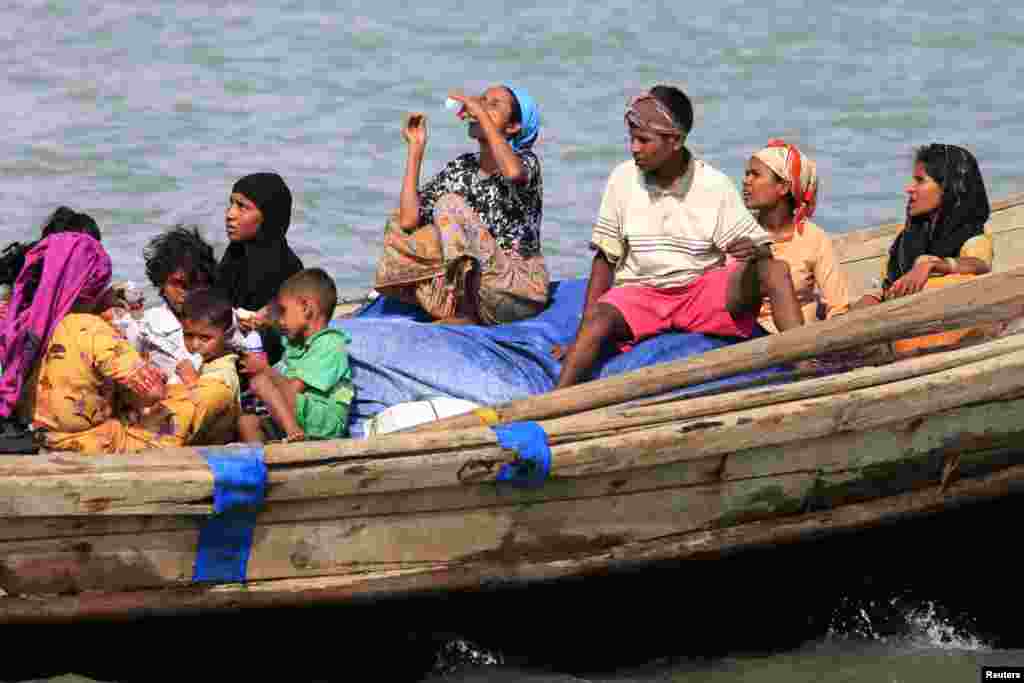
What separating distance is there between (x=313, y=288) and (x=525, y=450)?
1.00 meters

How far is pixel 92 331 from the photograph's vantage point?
4168 millimetres

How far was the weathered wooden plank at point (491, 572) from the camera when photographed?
155 inches

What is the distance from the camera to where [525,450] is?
13.1ft

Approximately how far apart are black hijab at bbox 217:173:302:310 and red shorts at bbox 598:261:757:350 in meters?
0.98

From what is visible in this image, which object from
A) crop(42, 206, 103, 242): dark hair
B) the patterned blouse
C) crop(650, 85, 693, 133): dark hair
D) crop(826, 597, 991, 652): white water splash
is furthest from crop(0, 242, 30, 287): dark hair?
crop(826, 597, 991, 652): white water splash

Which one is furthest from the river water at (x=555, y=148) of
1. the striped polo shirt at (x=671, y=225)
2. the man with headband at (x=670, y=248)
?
the striped polo shirt at (x=671, y=225)

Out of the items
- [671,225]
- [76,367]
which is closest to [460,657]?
[76,367]

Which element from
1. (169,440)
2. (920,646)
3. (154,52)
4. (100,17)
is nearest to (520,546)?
(169,440)

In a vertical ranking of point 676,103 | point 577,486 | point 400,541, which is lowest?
point 400,541

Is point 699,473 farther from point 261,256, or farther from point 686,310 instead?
point 261,256

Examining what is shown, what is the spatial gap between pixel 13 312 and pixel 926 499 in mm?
2351

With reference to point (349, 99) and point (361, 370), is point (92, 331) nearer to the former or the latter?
point (361, 370)

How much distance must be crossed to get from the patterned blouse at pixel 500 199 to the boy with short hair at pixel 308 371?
830 millimetres

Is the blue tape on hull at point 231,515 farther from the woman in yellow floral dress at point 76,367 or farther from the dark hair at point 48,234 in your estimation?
the dark hair at point 48,234
